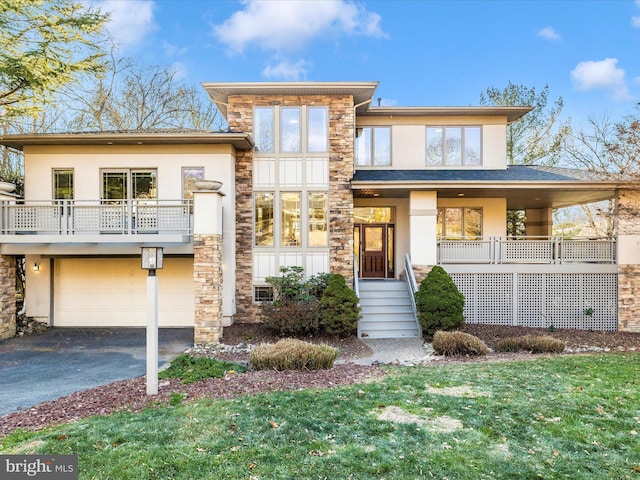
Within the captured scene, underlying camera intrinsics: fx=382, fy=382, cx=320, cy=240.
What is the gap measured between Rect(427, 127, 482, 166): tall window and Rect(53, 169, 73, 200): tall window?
12.1m

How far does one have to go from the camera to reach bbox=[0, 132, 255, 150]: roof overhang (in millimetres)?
11113

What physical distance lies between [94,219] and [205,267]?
12.3 feet

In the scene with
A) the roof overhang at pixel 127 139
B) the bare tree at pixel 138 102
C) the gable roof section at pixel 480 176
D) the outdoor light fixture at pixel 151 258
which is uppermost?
the bare tree at pixel 138 102

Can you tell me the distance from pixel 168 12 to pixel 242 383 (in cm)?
2271

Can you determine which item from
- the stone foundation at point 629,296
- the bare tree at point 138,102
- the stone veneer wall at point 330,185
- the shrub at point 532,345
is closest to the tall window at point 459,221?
the stone veneer wall at point 330,185

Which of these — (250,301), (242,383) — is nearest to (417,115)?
(250,301)

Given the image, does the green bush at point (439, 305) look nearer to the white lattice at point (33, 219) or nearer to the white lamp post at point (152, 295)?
the white lamp post at point (152, 295)

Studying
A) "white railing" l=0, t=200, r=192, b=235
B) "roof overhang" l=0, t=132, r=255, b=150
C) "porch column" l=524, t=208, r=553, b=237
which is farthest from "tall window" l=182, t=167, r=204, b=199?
"porch column" l=524, t=208, r=553, b=237

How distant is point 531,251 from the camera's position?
488 inches

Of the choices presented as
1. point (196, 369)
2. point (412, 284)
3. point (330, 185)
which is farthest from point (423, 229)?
point (196, 369)

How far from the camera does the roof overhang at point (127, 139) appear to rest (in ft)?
36.5

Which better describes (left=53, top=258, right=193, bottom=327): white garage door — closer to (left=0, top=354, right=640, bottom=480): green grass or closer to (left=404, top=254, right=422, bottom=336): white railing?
(left=404, top=254, right=422, bottom=336): white railing

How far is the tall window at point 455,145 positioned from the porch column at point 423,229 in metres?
2.58

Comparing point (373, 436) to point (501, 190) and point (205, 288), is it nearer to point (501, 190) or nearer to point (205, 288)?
point (205, 288)
